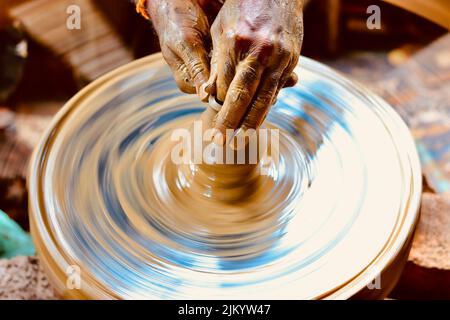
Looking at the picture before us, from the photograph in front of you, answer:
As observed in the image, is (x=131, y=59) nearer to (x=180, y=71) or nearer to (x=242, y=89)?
(x=180, y=71)

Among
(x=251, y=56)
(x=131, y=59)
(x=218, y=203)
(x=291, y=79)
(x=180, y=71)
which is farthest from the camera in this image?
(x=131, y=59)

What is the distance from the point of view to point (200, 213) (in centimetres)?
177

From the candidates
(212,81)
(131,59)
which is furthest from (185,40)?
(131,59)

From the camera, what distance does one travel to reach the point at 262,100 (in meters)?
1.47

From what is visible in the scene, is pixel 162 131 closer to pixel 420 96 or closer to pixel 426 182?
pixel 426 182

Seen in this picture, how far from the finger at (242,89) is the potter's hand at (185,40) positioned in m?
0.16

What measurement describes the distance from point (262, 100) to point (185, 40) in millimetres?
303

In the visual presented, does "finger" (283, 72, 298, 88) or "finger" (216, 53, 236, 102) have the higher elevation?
"finger" (216, 53, 236, 102)

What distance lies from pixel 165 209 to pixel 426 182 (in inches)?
39.2

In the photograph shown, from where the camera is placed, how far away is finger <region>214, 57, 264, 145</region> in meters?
1.41

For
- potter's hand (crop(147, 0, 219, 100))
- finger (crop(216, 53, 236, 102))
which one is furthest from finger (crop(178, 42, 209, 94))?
finger (crop(216, 53, 236, 102))

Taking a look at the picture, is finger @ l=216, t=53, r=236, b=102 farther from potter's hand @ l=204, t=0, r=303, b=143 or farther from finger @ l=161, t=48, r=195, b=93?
finger @ l=161, t=48, r=195, b=93

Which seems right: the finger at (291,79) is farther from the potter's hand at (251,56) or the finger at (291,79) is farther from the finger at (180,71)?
the finger at (180,71)

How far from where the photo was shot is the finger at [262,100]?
1449mm
